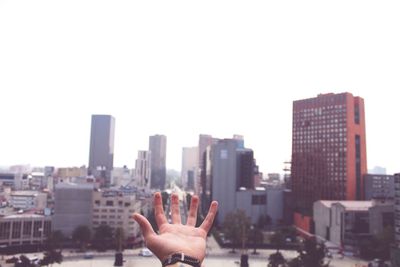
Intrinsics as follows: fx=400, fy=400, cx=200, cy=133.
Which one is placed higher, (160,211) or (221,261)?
(160,211)

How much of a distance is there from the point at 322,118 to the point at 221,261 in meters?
33.0

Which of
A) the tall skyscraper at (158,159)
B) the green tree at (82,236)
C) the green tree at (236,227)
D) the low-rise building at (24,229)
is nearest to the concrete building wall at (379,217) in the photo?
the green tree at (236,227)

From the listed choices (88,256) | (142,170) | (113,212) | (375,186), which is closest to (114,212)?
(113,212)

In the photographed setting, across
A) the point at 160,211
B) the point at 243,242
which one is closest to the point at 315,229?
the point at 243,242

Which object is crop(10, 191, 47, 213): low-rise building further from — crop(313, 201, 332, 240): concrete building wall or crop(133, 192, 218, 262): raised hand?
crop(133, 192, 218, 262): raised hand

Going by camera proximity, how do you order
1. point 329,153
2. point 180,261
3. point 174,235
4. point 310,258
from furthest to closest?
point 329,153 → point 310,258 → point 174,235 → point 180,261

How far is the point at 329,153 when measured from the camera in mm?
63969

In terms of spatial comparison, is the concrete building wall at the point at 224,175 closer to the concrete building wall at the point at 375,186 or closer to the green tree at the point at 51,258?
the concrete building wall at the point at 375,186

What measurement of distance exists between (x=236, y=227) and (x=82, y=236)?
19396 mm

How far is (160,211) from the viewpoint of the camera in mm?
5820

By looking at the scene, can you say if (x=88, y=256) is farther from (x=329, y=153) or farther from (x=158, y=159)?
(x=158, y=159)

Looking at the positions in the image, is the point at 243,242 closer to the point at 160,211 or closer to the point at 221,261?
the point at 221,261

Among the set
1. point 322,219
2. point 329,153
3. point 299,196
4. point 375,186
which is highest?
point 329,153

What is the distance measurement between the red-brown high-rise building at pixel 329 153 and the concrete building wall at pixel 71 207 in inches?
1248
